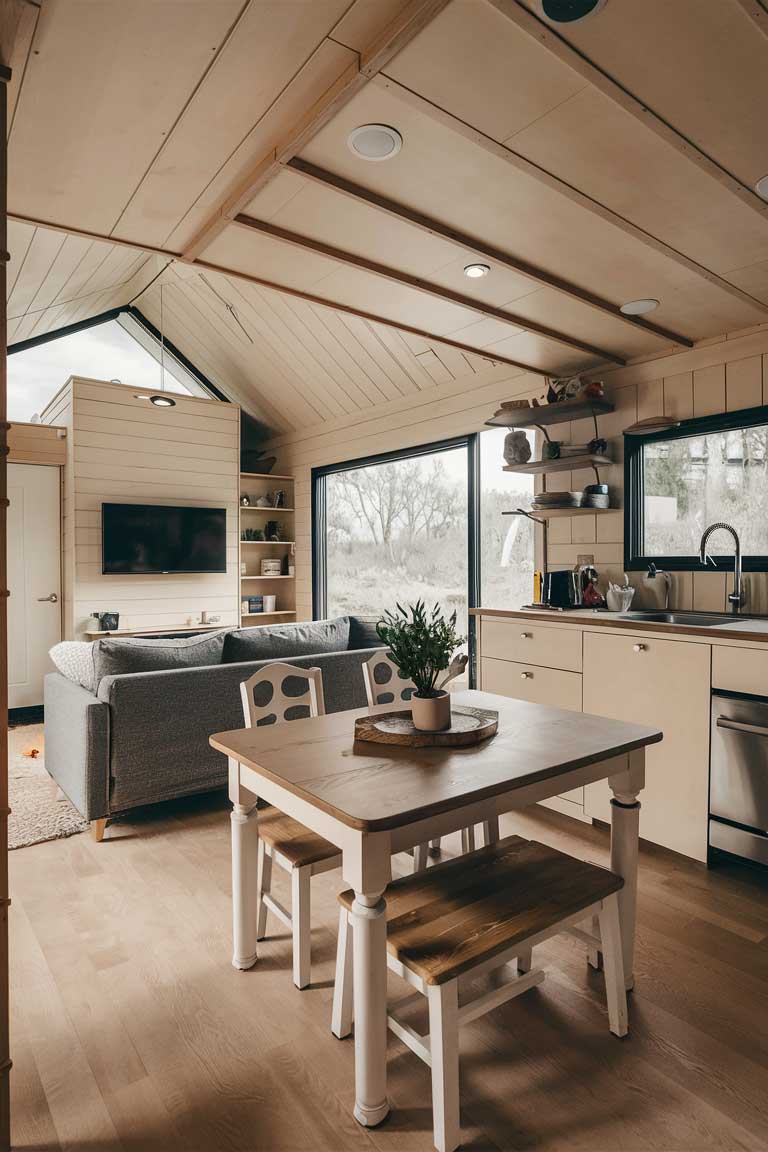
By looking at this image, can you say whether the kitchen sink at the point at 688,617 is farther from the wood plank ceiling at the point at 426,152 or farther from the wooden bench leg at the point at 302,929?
the wooden bench leg at the point at 302,929

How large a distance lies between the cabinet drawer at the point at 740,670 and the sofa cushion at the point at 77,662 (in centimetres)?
269

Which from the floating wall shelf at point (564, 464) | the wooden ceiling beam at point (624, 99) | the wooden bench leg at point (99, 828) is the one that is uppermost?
the wooden ceiling beam at point (624, 99)

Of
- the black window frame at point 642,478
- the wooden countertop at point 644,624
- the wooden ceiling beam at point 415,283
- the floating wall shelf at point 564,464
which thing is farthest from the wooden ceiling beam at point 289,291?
the wooden countertop at point 644,624

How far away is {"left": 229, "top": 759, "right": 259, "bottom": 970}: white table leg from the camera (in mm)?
1909

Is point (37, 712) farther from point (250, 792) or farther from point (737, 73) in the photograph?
point (737, 73)

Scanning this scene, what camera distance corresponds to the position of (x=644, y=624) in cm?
282

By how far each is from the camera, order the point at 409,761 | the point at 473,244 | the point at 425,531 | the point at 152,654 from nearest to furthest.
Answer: the point at 409,761, the point at 473,244, the point at 152,654, the point at 425,531

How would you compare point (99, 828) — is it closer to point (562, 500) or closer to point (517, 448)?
point (562, 500)

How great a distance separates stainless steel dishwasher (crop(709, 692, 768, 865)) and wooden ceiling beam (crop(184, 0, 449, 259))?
7.75 ft

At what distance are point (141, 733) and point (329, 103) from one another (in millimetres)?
2513

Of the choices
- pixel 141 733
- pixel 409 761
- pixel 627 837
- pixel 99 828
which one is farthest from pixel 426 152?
pixel 99 828

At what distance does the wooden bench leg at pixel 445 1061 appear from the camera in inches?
53.5

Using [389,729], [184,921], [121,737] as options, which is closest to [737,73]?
[389,729]

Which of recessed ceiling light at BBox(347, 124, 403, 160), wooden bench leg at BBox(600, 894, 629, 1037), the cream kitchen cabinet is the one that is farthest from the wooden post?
the cream kitchen cabinet
